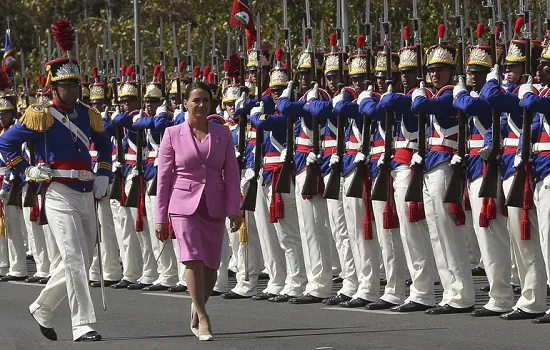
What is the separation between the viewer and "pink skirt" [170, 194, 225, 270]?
40.2 feet

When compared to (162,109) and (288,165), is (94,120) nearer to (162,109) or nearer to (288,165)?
(288,165)

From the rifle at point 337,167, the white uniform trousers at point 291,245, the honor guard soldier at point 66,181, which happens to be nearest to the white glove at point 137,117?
the white uniform trousers at point 291,245

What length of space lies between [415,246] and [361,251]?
0.74 m

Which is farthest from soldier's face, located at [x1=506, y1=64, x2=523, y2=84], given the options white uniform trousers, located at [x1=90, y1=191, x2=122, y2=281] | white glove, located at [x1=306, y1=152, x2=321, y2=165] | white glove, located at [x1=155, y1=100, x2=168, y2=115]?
white uniform trousers, located at [x1=90, y1=191, x2=122, y2=281]

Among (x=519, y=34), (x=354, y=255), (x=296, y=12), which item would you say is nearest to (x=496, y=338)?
(x=354, y=255)

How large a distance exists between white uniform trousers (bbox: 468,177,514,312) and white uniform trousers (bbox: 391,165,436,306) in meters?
0.61

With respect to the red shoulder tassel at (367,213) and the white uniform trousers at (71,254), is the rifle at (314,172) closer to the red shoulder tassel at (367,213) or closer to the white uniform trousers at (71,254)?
the red shoulder tassel at (367,213)

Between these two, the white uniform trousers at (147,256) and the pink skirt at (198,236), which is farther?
the white uniform trousers at (147,256)

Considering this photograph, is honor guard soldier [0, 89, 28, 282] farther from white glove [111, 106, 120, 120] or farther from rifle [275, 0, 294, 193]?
rifle [275, 0, 294, 193]

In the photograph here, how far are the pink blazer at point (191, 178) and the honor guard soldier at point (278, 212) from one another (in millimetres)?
3055

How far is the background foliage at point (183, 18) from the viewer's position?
905 inches

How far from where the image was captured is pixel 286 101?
15.1m

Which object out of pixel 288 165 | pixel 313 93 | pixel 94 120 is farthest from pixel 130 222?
pixel 94 120

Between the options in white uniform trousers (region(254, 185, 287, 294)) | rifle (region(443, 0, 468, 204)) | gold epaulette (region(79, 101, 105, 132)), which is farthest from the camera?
white uniform trousers (region(254, 185, 287, 294))
